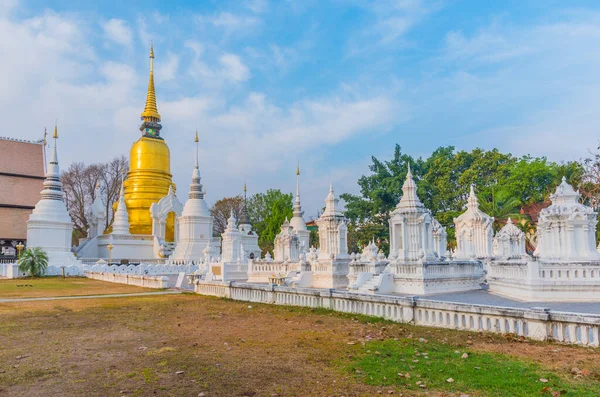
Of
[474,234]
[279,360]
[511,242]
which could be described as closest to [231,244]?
[474,234]

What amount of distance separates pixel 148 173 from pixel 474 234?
3355cm

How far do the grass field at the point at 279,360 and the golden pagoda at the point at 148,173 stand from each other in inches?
1421

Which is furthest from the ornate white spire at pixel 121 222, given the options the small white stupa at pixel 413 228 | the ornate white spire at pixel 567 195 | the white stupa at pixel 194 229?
the ornate white spire at pixel 567 195

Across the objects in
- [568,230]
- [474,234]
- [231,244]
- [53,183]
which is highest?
[53,183]

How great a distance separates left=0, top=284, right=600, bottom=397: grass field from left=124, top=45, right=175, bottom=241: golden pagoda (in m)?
36.1

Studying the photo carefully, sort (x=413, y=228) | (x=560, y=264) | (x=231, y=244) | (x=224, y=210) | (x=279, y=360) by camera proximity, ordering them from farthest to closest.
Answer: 1. (x=224, y=210)
2. (x=231, y=244)
3. (x=413, y=228)
4. (x=560, y=264)
5. (x=279, y=360)

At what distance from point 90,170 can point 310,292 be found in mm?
50134

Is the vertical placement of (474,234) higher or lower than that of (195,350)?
higher

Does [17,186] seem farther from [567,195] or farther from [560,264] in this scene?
[560,264]

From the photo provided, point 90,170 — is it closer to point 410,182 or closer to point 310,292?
point 410,182

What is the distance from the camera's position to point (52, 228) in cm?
3497

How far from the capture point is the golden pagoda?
46.0 metres

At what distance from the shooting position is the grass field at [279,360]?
5477 mm

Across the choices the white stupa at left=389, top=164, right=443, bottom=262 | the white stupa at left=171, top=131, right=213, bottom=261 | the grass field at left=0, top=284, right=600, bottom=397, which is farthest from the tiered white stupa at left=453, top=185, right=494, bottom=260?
the white stupa at left=171, top=131, right=213, bottom=261
